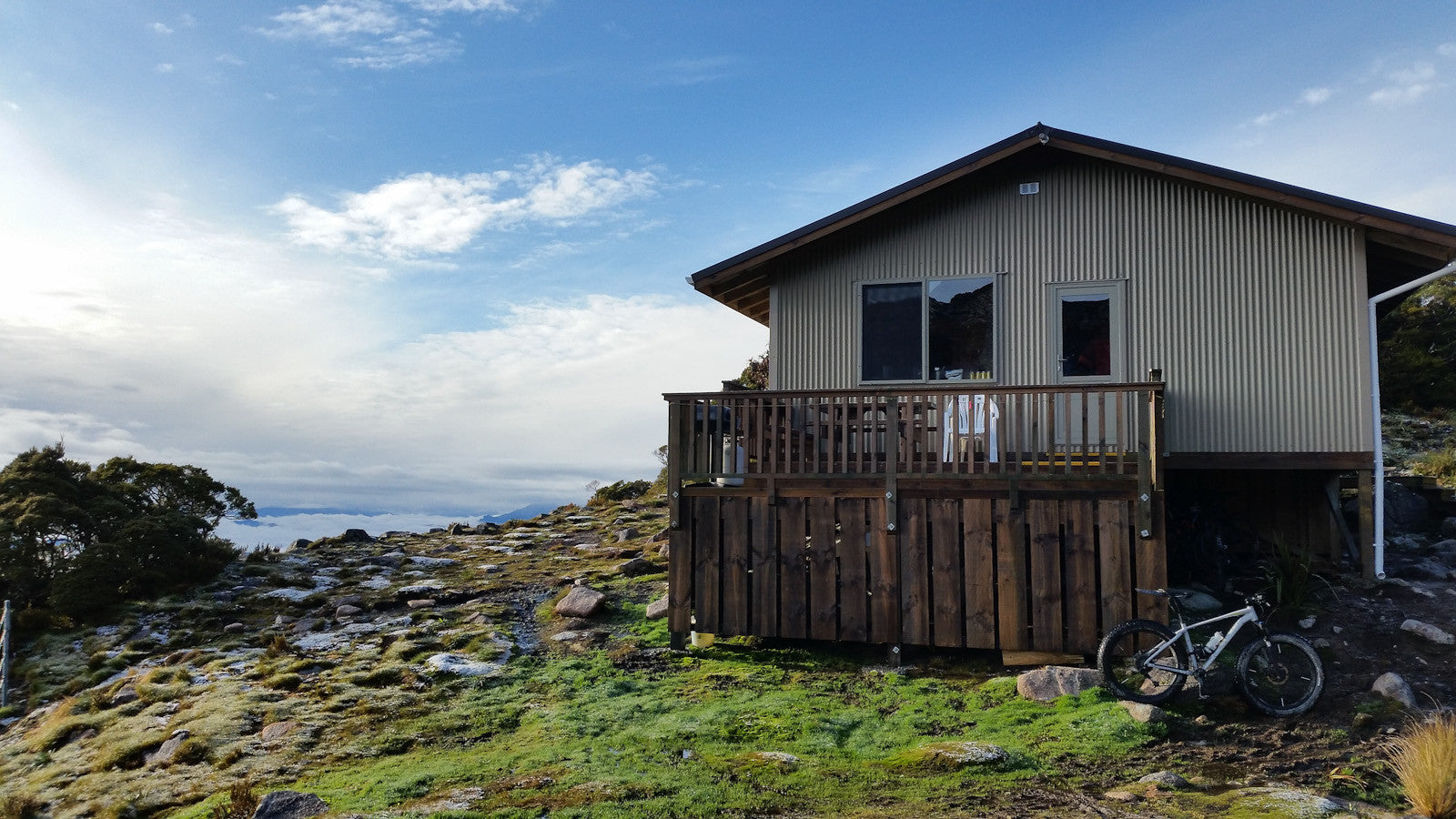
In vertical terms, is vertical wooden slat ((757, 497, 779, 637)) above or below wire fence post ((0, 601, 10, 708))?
above

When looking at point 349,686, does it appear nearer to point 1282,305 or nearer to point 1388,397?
point 1282,305

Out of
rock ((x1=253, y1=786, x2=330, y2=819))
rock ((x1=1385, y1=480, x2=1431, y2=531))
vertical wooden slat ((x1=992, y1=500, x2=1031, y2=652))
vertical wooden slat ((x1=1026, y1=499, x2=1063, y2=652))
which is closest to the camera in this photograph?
rock ((x1=253, y1=786, x2=330, y2=819))

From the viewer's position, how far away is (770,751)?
8.26 m

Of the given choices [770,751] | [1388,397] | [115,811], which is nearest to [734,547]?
[770,751]

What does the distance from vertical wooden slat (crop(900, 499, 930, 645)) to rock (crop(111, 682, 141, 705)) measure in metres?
9.41

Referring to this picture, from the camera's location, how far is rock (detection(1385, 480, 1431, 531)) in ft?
50.8

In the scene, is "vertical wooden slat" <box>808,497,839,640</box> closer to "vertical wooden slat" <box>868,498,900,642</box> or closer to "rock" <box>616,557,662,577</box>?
"vertical wooden slat" <box>868,498,900,642</box>

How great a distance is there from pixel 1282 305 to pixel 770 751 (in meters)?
9.00

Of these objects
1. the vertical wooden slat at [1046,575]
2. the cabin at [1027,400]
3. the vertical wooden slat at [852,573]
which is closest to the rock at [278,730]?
the cabin at [1027,400]

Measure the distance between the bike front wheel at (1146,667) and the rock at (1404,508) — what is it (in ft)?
27.1

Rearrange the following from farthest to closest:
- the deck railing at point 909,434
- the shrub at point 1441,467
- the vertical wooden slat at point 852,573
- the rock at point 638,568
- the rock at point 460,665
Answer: the shrub at point 1441,467 → the rock at point 638,568 → the vertical wooden slat at point 852,573 → the rock at point 460,665 → the deck railing at point 909,434

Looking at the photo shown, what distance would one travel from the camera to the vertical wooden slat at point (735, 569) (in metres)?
11.8

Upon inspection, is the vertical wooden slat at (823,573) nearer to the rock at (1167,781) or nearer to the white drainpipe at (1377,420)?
the rock at (1167,781)

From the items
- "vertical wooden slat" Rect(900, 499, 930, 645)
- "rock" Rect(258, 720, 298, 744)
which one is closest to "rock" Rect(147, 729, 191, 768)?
"rock" Rect(258, 720, 298, 744)
